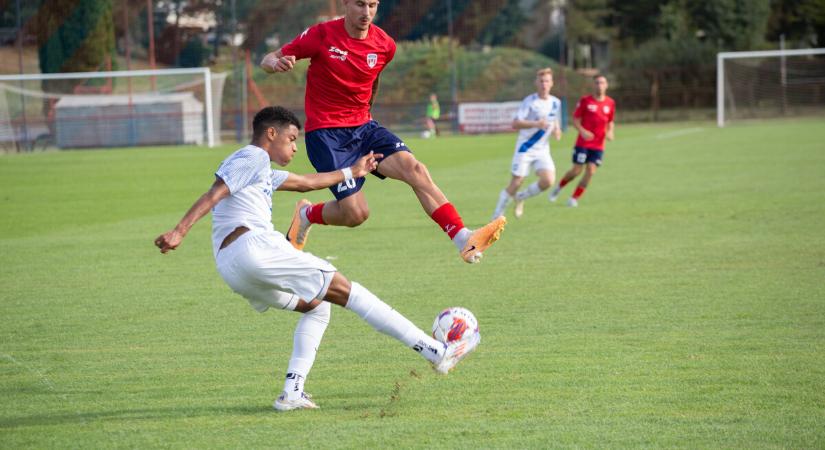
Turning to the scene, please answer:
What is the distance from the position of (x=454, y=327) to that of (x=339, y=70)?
9.83 ft

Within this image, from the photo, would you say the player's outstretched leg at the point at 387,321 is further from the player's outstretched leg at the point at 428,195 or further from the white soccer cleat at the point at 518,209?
the white soccer cleat at the point at 518,209

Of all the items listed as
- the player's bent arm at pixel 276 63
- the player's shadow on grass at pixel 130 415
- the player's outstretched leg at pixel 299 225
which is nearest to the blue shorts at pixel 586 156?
the player's outstretched leg at pixel 299 225

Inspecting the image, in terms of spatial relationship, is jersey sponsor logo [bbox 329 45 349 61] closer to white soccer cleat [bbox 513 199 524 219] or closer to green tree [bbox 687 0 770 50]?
white soccer cleat [bbox 513 199 524 219]

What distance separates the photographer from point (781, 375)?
6242 mm

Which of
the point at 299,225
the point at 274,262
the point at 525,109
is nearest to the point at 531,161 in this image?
the point at 525,109

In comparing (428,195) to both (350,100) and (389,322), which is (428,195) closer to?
(350,100)

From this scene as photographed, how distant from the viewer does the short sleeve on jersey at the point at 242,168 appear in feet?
18.3

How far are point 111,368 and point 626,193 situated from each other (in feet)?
44.4

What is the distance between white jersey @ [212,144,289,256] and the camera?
5.62 metres

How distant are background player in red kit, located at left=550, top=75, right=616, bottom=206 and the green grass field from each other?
118 cm

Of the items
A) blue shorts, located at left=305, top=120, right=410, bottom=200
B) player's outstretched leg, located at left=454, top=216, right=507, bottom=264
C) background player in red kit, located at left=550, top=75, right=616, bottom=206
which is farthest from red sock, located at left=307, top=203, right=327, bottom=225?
background player in red kit, located at left=550, top=75, right=616, bottom=206

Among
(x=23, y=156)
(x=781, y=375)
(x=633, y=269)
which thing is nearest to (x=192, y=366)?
(x=781, y=375)

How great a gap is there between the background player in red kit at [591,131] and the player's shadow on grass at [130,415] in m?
12.7

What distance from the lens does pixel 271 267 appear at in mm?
5594
